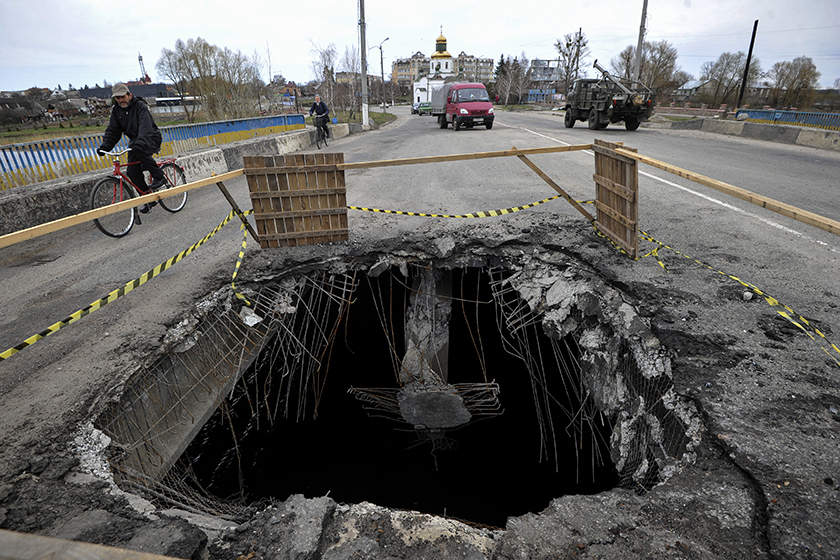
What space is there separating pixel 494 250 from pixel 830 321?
9.92ft

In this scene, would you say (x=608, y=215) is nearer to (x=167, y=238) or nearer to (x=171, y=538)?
(x=171, y=538)

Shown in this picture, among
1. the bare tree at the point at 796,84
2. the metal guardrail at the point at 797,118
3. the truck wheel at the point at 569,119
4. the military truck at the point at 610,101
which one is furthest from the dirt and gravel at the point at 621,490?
the bare tree at the point at 796,84

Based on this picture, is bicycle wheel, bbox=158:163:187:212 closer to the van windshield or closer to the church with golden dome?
the van windshield

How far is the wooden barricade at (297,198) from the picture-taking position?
4871mm

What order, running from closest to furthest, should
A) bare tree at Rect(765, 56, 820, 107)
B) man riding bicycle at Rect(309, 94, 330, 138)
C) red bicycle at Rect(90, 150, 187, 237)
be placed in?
red bicycle at Rect(90, 150, 187, 237), man riding bicycle at Rect(309, 94, 330, 138), bare tree at Rect(765, 56, 820, 107)

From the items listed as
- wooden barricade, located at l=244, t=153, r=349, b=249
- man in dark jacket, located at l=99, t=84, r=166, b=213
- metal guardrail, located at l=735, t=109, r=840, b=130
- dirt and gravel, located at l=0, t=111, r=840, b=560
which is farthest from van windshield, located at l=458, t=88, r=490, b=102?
dirt and gravel, located at l=0, t=111, r=840, b=560

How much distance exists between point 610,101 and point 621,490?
687 inches

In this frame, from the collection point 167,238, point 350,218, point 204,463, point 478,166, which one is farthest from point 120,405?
point 478,166

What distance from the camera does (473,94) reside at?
1984 cm

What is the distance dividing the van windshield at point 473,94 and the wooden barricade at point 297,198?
1647 cm

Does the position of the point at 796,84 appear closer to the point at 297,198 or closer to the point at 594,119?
the point at 594,119

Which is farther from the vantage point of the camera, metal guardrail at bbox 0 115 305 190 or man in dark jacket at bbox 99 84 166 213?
metal guardrail at bbox 0 115 305 190

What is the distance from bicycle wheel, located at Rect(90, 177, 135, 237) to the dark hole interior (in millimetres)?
2788

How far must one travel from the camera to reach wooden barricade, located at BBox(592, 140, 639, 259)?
4204 mm
